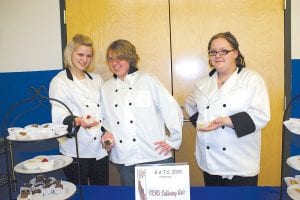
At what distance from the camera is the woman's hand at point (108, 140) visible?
1.77 meters

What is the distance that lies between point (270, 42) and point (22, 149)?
2286 mm

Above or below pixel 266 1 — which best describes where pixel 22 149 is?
below

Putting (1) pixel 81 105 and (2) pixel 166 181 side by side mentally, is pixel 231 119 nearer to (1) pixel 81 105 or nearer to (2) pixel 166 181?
(2) pixel 166 181

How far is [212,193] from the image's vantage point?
132 cm

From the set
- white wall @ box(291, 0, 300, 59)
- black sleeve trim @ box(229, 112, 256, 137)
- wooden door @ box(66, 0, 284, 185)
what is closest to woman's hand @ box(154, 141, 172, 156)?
black sleeve trim @ box(229, 112, 256, 137)

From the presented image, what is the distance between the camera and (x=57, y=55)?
8.79 ft

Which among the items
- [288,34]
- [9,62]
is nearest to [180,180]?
[288,34]

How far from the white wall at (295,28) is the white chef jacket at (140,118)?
121 centimetres

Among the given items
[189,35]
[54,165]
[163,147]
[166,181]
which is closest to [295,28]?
[189,35]

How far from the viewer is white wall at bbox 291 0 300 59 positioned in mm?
2367

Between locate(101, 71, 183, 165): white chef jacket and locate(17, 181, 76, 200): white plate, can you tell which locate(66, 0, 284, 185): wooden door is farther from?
locate(17, 181, 76, 200): white plate

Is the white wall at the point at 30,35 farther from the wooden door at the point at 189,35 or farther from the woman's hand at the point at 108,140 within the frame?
the woman's hand at the point at 108,140

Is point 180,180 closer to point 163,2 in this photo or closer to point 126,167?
point 126,167

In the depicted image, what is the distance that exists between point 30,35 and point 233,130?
198 cm
